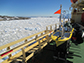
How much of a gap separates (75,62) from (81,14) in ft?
26.6

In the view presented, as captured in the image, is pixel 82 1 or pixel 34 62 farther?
pixel 82 1

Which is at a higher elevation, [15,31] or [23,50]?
[23,50]

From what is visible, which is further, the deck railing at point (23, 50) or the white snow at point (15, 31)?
the white snow at point (15, 31)

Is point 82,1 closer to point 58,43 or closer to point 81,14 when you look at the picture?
point 81,14

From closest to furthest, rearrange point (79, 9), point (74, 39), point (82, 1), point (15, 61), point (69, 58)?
point (15, 61) → point (69, 58) → point (74, 39) → point (82, 1) → point (79, 9)

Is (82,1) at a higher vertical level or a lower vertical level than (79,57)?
higher

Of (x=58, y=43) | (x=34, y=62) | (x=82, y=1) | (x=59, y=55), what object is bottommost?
(x=34, y=62)

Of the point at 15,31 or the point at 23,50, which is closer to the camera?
the point at 23,50

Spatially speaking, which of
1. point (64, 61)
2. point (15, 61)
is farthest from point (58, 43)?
point (15, 61)

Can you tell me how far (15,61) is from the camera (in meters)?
2.47

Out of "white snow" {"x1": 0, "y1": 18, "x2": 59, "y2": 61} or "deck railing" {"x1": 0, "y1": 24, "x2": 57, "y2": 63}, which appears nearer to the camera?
"deck railing" {"x1": 0, "y1": 24, "x2": 57, "y2": 63}

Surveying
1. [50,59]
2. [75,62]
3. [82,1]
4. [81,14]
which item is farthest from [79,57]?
[82,1]

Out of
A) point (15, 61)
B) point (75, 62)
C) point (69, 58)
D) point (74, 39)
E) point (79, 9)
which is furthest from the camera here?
point (79, 9)

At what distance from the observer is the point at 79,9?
31.5 feet
